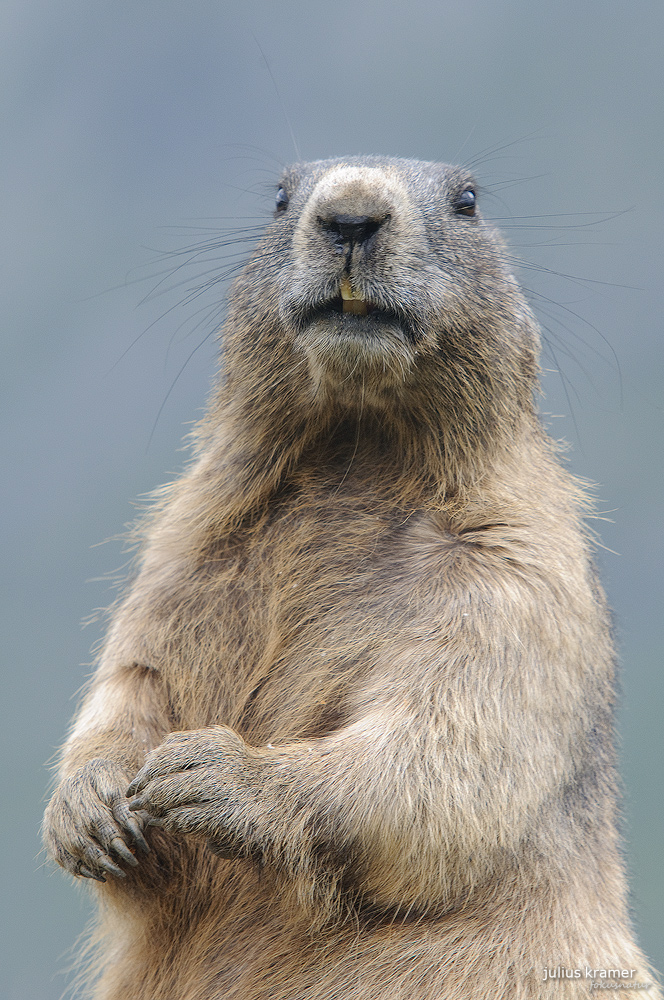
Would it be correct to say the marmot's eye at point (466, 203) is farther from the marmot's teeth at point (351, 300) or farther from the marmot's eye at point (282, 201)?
the marmot's teeth at point (351, 300)

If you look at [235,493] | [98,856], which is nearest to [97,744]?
[98,856]

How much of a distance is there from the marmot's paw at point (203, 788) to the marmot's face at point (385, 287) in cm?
120

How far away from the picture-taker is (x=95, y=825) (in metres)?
3.11

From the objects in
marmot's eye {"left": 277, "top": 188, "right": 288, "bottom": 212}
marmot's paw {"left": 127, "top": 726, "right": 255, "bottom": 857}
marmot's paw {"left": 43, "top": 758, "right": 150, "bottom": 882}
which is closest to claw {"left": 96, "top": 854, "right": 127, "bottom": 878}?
marmot's paw {"left": 43, "top": 758, "right": 150, "bottom": 882}

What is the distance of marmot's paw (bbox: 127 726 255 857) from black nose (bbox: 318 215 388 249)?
1.52 metres

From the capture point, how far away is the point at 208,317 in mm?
4203

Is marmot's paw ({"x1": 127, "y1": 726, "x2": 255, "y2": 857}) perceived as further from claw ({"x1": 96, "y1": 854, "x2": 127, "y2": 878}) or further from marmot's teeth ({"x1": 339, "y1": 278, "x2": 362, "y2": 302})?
marmot's teeth ({"x1": 339, "y1": 278, "x2": 362, "y2": 302})

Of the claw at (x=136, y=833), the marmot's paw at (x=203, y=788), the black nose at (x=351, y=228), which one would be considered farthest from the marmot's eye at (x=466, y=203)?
the claw at (x=136, y=833)

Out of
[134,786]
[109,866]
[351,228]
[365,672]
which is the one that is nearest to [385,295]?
[351,228]

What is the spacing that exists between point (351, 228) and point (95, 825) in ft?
6.56

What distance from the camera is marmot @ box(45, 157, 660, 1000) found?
Result: 113 inches

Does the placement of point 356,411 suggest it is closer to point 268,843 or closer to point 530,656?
point 530,656

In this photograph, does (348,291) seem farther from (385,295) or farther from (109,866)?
(109,866)

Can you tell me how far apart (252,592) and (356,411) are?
2.36ft
